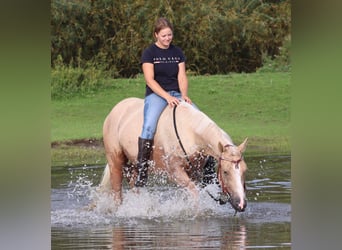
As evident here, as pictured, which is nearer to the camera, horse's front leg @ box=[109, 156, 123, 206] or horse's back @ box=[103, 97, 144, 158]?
horse's back @ box=[103, 97, 144, 158]

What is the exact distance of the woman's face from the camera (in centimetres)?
605

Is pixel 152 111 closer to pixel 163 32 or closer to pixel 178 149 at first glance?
pixel 178 149

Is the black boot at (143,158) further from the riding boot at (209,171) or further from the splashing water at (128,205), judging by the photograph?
the riding boot at (209,171)

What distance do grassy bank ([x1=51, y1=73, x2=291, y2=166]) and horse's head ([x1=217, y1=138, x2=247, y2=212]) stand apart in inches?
22.2

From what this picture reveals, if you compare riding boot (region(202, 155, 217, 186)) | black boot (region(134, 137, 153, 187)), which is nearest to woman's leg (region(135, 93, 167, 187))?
black boot (region(134, 137, 153, 187))

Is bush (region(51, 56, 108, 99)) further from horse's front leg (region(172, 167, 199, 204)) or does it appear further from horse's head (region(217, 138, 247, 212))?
horse's head (region(217, 138, 247, 212))

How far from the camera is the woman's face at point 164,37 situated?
6.05 meters

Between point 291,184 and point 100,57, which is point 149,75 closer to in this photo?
point 100,57

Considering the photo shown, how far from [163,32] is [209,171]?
2.91 feet

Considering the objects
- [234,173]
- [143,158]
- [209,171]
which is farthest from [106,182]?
[234,173]

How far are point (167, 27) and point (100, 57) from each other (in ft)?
2.44
